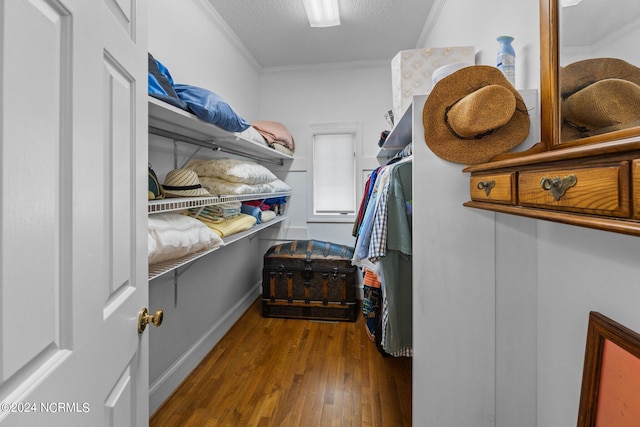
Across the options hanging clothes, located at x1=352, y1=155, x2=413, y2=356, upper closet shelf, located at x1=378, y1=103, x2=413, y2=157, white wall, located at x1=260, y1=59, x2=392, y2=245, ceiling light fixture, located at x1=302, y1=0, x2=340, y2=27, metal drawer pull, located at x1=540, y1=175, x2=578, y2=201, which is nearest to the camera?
metal drawer pull, located at x1=540, y1=175, x2=578, y2=201

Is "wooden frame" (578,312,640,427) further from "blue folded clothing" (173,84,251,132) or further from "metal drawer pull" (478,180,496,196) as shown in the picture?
"blue folded clothing" (173,84,251,132)

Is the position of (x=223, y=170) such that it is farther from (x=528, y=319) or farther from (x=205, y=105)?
(x=528, y=319)

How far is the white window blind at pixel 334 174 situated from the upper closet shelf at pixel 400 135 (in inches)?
16.9

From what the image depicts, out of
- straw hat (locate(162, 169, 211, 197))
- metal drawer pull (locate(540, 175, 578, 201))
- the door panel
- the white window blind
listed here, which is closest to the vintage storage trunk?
the white window blind

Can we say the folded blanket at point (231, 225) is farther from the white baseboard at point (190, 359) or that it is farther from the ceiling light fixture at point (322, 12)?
the ceiling light fixture at point (322, 12)

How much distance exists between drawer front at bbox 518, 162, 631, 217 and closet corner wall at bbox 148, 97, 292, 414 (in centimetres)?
122

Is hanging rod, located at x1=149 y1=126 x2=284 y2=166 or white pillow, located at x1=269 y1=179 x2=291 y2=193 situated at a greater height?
hanging rod, located at x1=149 y1=126 x2=284 y2=166

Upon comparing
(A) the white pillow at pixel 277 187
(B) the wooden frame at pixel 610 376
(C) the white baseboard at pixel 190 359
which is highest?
(A) the white pillow at pixel 277 187

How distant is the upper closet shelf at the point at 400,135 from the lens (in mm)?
1520

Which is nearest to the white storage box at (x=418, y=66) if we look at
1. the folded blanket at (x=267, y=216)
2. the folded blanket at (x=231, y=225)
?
the folded blanket at (x=231, y=225)

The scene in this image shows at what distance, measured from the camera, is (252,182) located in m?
2.06

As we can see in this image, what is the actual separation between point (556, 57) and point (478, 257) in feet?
2.22

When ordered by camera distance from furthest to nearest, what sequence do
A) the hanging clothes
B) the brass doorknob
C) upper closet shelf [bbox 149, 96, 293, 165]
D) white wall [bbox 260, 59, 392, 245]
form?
white wall [bbox 260, 59, 392, 245]
the hanging clothes
upper closet shelf [bbox 149, 96, 293, 165]
the brass doorknob

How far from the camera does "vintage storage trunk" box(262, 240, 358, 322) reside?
270 cm
